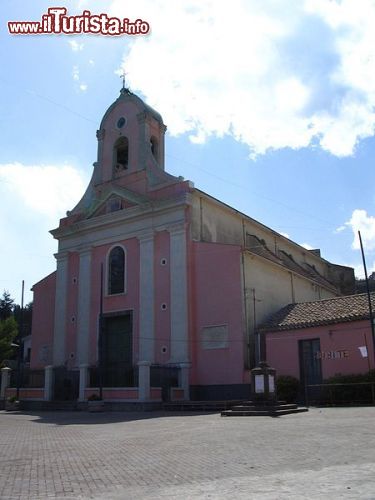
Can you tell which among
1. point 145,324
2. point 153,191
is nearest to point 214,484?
point 145,324

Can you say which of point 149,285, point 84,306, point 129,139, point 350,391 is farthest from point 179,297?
point 129,139

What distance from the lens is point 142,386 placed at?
24422mm

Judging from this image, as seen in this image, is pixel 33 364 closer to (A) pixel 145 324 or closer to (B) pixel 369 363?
(A) pixel 145 324

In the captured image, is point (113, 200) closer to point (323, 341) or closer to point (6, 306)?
point (323, 341)

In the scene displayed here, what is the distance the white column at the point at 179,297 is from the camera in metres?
27.5

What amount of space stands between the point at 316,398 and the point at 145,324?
10.4 m

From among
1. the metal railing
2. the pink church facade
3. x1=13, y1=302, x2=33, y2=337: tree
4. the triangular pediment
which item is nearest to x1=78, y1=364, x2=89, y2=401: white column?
A: the pink church facade

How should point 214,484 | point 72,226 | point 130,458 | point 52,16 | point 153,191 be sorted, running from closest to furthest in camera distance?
1. point 214,484
2. point 130,458
3. point 52,16
4. point 153,191
5. point 72,226

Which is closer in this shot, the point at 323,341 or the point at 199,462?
the point at 199,462

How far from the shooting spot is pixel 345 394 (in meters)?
21.6

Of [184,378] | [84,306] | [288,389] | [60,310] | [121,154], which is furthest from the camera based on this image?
[121,154]

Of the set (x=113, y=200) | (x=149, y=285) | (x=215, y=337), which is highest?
(x=113, y=200)

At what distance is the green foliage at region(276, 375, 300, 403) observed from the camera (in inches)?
920

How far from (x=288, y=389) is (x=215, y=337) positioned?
495 cm
